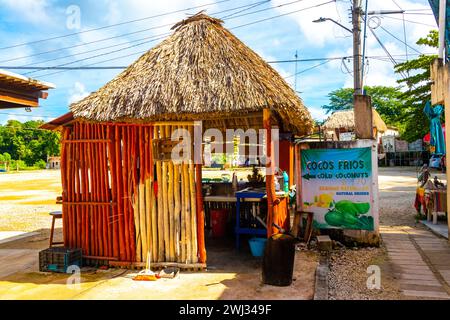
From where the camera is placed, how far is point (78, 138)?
6.68m

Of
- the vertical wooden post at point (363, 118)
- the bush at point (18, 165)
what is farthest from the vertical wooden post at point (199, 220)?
the bush at point (18, 165)

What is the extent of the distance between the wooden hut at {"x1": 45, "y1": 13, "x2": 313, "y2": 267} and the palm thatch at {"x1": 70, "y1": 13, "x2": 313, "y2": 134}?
0.06 ft

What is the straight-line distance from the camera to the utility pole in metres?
11.1

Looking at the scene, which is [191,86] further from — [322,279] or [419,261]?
[419,261]

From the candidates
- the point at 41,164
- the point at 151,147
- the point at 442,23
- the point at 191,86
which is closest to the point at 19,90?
the point at 151,147

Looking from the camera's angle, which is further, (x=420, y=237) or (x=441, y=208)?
(x=441, y=208)

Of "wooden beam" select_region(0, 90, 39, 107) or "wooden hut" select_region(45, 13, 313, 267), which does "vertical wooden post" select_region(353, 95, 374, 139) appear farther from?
"wooden beam" select_region(0, 90, 39, 107)

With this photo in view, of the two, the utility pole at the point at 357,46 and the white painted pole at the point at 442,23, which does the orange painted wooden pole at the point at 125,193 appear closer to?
the white painted pole at the point at 442,23

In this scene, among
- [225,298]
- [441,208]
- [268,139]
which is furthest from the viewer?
[441,208]

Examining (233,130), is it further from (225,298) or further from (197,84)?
(225,298)

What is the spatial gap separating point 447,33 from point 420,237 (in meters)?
4.89

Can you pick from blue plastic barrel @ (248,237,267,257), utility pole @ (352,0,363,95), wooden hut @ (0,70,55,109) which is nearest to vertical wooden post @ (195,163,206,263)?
blue plastic barrel @ (248,237,267,257)
